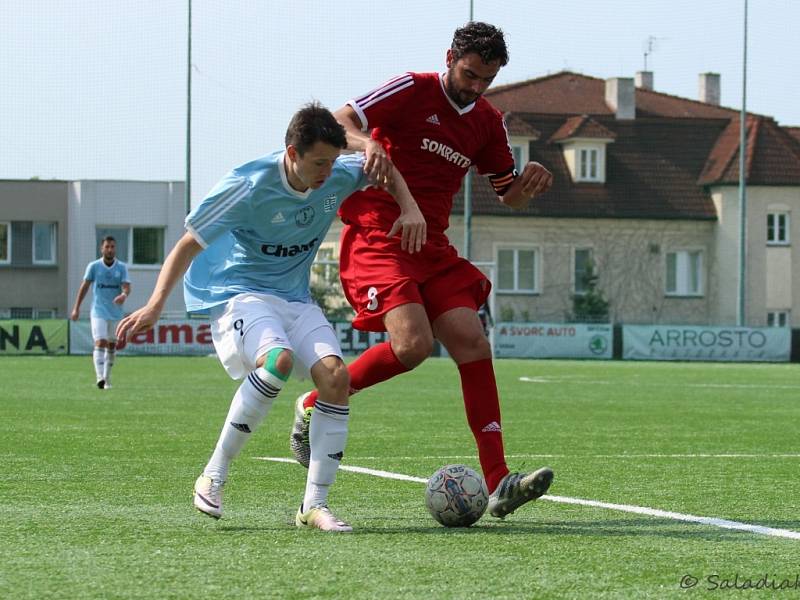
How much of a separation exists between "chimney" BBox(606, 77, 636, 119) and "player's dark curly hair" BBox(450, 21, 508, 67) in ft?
166

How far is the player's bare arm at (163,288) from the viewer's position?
5988 mm

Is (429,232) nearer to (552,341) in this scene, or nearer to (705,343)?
(552,341)

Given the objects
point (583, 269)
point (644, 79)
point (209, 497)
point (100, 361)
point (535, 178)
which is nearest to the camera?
point (209, 497)

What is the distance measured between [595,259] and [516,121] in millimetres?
5545

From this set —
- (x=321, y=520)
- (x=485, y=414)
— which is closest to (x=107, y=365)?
(x=485, y=414)

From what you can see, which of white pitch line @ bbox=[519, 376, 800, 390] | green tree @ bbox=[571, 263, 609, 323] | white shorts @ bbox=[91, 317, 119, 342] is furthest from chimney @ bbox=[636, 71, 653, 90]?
white shorts @ bbox=[91, 317, 119, 342]

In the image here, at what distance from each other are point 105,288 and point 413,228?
15.1 metres

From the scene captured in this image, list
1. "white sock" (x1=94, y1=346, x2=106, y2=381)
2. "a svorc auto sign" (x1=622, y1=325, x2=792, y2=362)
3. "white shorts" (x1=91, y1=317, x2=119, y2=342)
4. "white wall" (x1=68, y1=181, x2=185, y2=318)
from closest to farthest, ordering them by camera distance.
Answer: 1. "white sock" (x1=94, y1=346, x2=106, y2=381)
2. "white shorts" (x1=91, y1=317, x2=119, y2=342)
3. "a svorc auto sign" (x1=622, y1=325, x2=792, y2=362)
4. "white wall" (x1=68, y1=181, x2=185, y2=318)

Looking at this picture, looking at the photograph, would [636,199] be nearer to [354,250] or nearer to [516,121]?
[516,121]

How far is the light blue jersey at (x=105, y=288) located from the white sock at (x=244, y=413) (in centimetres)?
1502

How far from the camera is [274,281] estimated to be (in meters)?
6.66

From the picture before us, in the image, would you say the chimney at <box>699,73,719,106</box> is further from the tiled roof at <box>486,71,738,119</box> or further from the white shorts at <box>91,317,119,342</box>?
the white shorts at <box>91,317,119,342</box>

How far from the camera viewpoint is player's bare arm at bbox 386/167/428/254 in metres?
6.64

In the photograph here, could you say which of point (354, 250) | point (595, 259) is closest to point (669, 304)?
point (595, 259)
